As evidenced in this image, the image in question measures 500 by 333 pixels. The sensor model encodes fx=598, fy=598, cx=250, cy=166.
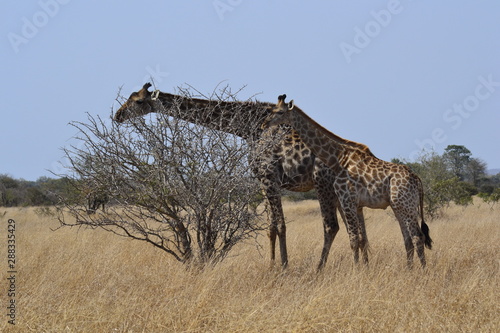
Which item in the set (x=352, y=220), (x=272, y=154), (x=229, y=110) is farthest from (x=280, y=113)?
(x=352, y=220)

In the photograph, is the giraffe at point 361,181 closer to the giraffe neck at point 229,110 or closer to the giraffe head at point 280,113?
the giraffe head at point 280,113

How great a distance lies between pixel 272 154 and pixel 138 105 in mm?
1910

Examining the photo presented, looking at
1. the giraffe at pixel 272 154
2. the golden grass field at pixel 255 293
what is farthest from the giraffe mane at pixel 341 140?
the golden grass field at pixel 255 293

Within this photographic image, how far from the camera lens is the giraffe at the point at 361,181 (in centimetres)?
750

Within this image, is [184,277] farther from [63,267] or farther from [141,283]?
[63,267]

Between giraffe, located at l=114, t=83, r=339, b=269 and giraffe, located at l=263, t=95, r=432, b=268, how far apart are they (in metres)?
0.24

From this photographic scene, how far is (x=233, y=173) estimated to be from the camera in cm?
721

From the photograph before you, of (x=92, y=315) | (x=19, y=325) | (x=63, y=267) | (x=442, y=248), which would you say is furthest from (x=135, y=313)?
(x=442, y=248)

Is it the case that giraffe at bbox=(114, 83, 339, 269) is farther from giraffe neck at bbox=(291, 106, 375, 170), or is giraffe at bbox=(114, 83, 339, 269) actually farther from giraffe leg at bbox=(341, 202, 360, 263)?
giraffe leg at bbox=(341, 202, 360, 263)

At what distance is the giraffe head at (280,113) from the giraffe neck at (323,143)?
0.15 meters

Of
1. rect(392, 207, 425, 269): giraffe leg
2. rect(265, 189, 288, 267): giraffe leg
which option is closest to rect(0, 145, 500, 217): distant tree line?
rect(265, 189, 288, 267): giraffe leg

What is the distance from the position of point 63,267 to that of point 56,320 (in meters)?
2.49

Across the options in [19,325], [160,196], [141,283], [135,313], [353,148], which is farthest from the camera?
[353,148]

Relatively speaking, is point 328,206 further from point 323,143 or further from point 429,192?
point 429,192
